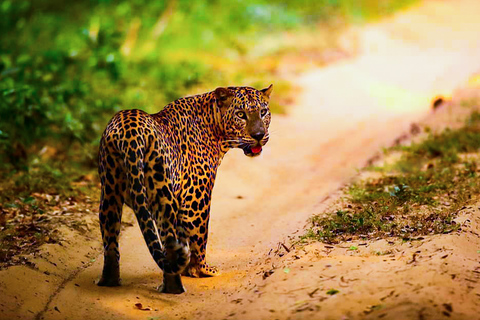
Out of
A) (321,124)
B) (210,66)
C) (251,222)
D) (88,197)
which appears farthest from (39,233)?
(210,66)

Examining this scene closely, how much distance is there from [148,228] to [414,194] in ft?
12.4

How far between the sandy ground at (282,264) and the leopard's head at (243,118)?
1.14m

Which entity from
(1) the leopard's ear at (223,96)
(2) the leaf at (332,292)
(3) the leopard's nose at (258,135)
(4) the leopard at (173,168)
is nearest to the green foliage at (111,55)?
(4) the leopard at (173,168)

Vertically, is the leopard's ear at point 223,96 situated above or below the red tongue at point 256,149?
above

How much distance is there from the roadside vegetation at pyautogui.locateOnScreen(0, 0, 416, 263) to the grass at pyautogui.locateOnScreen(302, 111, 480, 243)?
327 cm

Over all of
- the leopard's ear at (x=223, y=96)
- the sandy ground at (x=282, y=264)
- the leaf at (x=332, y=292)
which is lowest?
the leaf at (x=332, y=292)

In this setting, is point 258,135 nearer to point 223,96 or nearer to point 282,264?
point 223,96

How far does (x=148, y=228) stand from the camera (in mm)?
6047

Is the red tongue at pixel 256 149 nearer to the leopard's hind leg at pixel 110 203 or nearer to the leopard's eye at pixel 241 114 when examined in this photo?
the leopard's eye at pixel 241 114

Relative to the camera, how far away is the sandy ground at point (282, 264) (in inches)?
219

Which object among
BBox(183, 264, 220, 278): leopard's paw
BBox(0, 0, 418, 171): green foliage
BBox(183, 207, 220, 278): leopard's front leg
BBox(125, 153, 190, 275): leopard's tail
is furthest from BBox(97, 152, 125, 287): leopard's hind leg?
BBox(0, 0, 418, 171): green foliage

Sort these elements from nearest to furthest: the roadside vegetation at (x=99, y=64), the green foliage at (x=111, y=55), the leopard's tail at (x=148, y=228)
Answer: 1. the leopard's tail at (x=148, y=228)
2. the roadside vegetation at (x=99, y=64)
3. the green foliage at (x=111, y=55)

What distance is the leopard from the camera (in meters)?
6.16

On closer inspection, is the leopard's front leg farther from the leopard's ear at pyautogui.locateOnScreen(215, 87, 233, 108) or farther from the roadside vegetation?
the roadside vegetation
